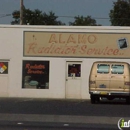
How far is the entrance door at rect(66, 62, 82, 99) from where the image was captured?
2994cm

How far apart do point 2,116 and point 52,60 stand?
42.8 ft

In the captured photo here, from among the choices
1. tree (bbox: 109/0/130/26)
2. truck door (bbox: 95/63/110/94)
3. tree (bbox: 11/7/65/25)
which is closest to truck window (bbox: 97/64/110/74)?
truck door (bbox: 95/63/110/94)

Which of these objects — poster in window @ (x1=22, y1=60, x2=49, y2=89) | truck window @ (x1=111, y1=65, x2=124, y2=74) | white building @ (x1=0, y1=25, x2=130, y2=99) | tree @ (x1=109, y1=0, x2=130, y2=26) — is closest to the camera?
truck window @ (x1=111, y1=65, x2=124, y2=74)

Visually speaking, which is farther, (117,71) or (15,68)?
(15,68)

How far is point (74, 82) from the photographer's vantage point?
30.0 m

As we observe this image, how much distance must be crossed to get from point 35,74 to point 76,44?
304 cm

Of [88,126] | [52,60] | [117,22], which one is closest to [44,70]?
[52,60]

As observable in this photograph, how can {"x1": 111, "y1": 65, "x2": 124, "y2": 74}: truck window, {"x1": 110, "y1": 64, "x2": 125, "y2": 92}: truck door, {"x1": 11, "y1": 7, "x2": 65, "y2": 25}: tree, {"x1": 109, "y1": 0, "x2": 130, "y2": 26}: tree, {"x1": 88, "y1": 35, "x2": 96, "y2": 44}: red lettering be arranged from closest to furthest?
{"x1": 110, "y1": 64, "x2": 125, "y2": 92}: truck door < {"x1": 111, "y1": 65, "x2": 124, "y2": 74}: truck window < {"x1": 88, "y1": 35, "x2": 96, "y2": 44}: red lettering < {"x1": 109, "y1": 0, "x2": 130, "y2": 26}: tree < {"x1": 11, "y1": 7, "x2": 65, "y2": 25}: tree

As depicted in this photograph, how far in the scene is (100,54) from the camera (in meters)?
30.1

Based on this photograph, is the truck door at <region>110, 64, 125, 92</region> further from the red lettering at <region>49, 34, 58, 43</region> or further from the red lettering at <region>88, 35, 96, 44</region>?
the red lettering at <region>49, 34, 58, 43</region>

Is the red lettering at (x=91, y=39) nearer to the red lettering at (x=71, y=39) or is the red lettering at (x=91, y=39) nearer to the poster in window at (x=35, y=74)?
the red lettering at (x=71, y=39)

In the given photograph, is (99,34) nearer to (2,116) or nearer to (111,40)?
(111,40)


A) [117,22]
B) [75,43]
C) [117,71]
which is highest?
[117,22]

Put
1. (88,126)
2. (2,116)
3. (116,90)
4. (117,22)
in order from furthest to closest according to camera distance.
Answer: (117,22)
(116,90)
(2,116)
(88,126)
